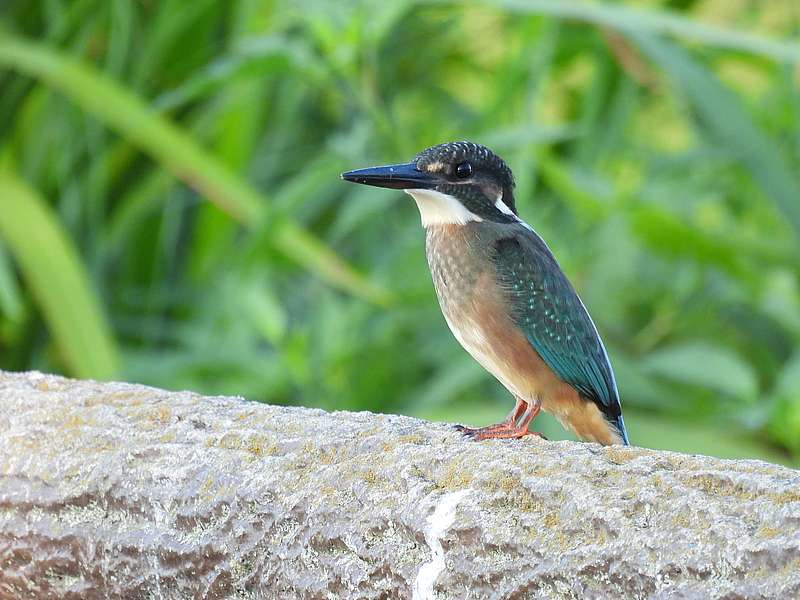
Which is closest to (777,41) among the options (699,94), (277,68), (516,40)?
(699,94)

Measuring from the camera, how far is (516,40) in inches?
125

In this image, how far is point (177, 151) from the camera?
308 cm

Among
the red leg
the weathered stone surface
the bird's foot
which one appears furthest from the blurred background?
the weathered stone surface

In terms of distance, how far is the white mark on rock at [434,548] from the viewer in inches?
44.3

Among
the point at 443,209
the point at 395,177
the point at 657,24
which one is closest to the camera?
the point at 395,177

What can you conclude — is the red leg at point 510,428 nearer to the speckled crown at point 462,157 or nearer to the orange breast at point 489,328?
the orange breast at point 489,328

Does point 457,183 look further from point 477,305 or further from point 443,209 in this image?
point 477,305

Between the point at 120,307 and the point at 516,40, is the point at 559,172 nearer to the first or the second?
the point at 516,40

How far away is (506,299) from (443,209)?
17 cm

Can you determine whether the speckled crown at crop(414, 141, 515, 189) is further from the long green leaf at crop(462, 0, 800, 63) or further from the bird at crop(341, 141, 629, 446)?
the long green leaf at crop(462, 0, 800, 63)

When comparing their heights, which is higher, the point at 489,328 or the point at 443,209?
the point at 443,209

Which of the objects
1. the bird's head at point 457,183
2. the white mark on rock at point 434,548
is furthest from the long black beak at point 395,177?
the white mark on rock at point 434,548

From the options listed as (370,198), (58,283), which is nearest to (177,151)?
(58,283)

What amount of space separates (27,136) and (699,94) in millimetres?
2031
